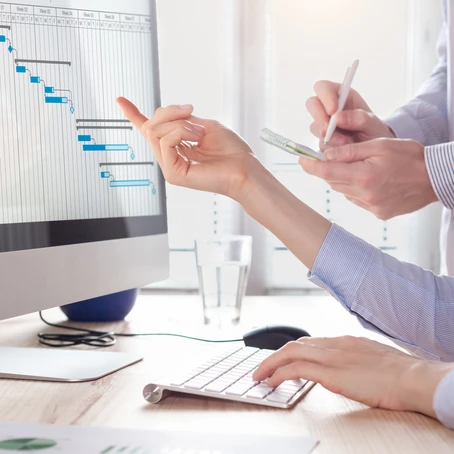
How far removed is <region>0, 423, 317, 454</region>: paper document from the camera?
0.55 m

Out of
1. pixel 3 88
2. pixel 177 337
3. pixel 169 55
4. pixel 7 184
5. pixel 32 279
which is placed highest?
pixel 169 55

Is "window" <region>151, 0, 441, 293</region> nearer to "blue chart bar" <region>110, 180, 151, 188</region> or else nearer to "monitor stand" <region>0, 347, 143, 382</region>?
"blue chart bar" <region>110, 180, 151, 188</region>

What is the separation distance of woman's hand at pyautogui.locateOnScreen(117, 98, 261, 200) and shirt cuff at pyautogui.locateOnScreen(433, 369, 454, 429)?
0.41 m

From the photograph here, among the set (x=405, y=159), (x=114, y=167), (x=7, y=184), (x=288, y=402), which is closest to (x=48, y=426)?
(x=288, y=402)

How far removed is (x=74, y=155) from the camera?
956mm

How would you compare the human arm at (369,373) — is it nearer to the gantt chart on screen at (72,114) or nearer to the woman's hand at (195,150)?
the woman's hand at (195,150)

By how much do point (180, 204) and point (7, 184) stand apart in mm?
1394

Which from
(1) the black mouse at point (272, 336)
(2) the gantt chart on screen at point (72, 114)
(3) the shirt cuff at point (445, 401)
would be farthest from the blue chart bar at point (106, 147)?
(3) the shirt cuff at point (445, 401)

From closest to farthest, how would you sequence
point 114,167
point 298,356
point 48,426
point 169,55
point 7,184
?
point 48,426 < point 298,356 < point 7,184 < point 114,167 < point 169,55

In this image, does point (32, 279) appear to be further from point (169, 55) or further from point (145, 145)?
point (169, 55)

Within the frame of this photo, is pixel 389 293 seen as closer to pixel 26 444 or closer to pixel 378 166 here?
pixel 378 166

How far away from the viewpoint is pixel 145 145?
44.1 inches

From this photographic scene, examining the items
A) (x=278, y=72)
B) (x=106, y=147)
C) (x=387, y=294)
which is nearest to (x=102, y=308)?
(x=106, y=147)

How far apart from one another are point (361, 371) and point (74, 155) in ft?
1.64
